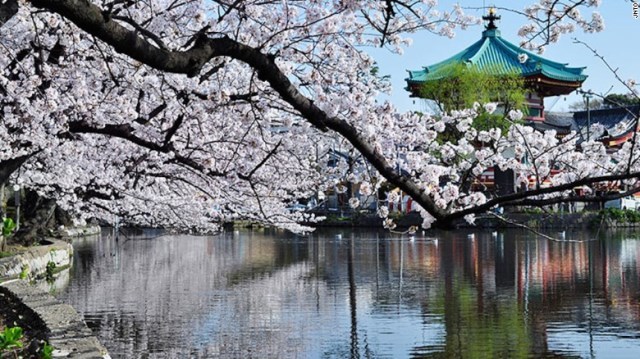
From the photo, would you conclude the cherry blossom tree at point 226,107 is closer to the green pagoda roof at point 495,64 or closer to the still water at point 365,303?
the still water at point 365,303

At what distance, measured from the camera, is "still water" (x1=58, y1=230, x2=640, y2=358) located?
33.5ft

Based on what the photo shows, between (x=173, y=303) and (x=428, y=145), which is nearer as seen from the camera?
(x=428, y=145)

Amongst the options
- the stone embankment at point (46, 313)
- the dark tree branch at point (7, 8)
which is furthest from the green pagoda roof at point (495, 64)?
the dark tree branch at point (7, 8)

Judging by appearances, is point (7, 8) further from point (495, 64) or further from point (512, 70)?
point (495, 64)

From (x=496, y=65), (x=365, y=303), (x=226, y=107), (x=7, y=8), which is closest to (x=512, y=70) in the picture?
(x=496, y=65)

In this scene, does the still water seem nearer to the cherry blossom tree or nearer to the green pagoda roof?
the cherry blossom tree

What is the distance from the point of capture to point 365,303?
13852 millimetres

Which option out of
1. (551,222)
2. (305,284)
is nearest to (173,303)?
(305,284)

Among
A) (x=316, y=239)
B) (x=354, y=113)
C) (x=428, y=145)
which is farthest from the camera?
(x=316, y=239)

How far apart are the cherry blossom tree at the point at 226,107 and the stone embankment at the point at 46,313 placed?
152 cm

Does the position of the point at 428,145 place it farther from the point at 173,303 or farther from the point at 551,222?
the point at 551,222

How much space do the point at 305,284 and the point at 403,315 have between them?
445cm

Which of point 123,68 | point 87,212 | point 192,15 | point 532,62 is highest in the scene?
point 532,62

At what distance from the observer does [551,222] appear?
37500 millimetres
